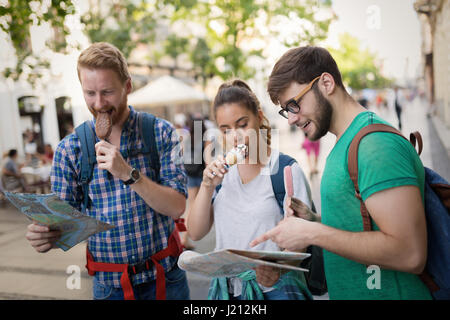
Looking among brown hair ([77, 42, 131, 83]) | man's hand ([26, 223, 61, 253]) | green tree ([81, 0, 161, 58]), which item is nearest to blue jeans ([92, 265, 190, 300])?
man's hand ([26, 223, 61, 253])

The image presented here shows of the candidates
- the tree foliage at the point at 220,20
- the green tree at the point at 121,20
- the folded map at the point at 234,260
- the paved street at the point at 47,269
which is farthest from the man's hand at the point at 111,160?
the green tree at the point at 121,20

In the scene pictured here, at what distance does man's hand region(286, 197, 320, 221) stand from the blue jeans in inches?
33.8

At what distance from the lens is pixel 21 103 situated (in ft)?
22.6

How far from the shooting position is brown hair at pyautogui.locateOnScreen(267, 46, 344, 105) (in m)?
1.39

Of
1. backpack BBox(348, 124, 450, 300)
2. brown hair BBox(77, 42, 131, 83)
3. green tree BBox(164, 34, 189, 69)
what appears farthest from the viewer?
green tree BBox(164, 34, 189, 69)

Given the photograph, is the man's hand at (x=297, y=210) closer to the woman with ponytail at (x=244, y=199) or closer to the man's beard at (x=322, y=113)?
the woman with ponytail at (x=244, y=199)

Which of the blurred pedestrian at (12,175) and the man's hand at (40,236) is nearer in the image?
the man's hand at (40,236)

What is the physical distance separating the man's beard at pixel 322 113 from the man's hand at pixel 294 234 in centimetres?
36

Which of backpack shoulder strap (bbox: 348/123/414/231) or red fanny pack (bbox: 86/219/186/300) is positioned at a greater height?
backpack shoulder strap (bbox: 348/123/414/231)

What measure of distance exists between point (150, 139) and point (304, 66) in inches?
35.6

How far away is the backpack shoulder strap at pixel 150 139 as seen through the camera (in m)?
1.92

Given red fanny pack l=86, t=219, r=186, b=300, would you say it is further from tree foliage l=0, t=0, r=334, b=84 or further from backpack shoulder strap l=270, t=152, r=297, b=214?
tree foliage l=0, t=0, r=334, b=84
